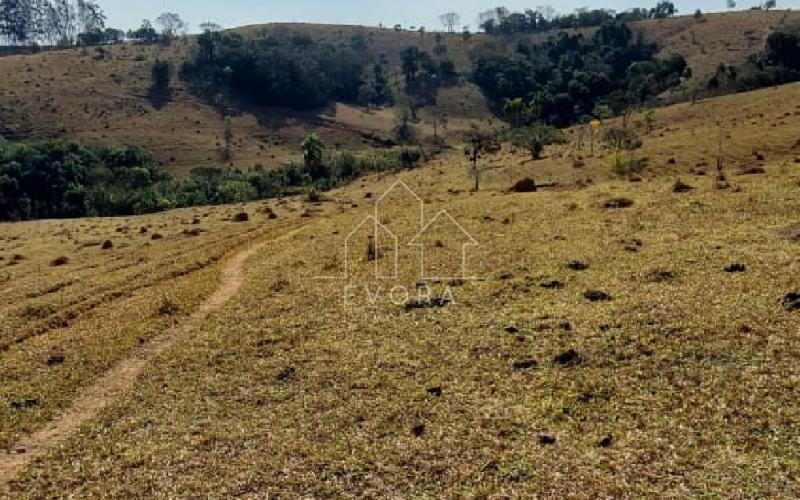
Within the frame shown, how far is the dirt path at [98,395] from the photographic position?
46.3 feet

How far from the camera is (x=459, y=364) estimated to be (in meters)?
16.5

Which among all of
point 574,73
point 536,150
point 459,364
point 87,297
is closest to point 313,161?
point 536,150

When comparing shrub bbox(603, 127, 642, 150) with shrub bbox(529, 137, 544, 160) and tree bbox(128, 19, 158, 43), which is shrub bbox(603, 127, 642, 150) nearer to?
shrub bbox(529, 137, 544, 160)

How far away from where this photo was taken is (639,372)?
14.6 meters

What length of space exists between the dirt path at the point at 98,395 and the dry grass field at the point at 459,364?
302 millimetres

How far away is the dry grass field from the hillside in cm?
9656

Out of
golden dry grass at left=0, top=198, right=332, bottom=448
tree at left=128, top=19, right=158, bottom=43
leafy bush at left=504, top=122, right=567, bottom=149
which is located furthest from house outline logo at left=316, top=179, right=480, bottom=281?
tree at left=128, top=19, right=158, bottom=43

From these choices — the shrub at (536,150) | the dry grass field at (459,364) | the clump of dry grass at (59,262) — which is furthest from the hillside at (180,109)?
the dry grass field at (459,364)

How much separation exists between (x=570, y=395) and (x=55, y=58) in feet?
546

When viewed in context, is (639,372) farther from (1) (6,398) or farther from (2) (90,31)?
(2) (90,31)

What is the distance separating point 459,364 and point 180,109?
446ft

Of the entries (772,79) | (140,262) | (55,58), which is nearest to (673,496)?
(140,262)

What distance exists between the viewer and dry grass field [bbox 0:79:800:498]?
12.0 m

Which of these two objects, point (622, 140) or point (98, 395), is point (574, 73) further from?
point (98, 395)
